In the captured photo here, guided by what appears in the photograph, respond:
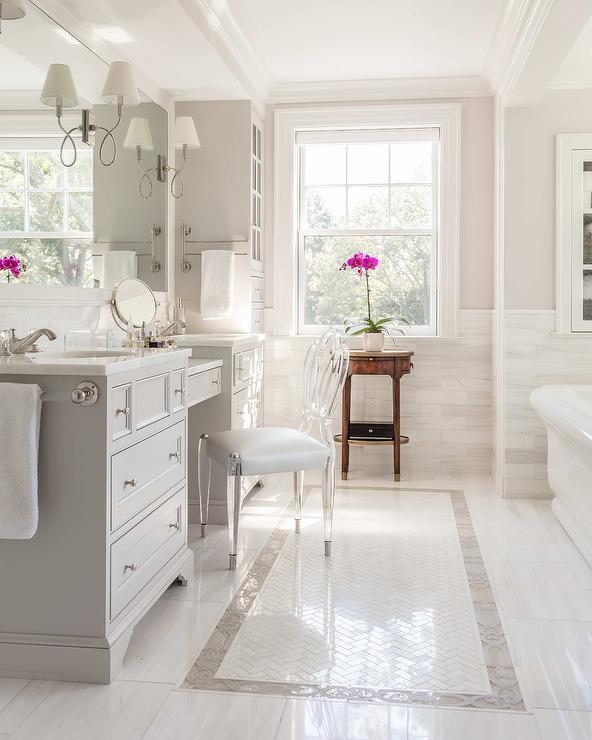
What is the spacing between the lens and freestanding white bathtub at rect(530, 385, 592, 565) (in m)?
3.38

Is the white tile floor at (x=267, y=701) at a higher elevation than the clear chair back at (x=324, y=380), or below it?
below

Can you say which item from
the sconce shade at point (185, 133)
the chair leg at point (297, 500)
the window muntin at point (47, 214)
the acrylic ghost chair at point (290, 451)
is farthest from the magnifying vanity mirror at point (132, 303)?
the chair leg at point (297, 500)

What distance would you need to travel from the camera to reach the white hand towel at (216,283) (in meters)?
4.88

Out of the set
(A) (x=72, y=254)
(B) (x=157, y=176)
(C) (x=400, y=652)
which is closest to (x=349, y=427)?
(B) (x=157, y=176)

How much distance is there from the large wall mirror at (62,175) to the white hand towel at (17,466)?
2.79ft

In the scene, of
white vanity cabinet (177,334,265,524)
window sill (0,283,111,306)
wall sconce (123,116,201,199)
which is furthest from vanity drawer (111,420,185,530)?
wall sconce (123,116,201,199)

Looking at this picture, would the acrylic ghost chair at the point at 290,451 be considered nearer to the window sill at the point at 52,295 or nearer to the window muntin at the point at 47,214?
the window sill at the point at 52,295

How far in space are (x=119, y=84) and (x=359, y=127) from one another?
2156 millimetres

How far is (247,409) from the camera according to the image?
454cm

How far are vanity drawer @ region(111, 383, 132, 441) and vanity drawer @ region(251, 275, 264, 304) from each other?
2738 mm

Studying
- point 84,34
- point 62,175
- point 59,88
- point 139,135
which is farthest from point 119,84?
point 139,135

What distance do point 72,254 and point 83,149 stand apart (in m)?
0.46

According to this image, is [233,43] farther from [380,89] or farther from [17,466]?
[17,466]

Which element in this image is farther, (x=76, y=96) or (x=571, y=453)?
(x=571, y=453)
